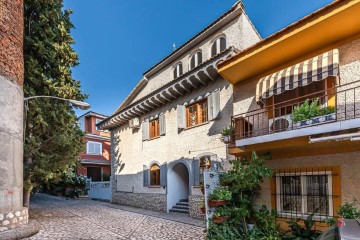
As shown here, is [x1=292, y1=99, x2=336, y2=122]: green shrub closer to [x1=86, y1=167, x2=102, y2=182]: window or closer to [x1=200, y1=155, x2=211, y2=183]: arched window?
[x1=200, y1=155, x2=211, y2=183]: arched window

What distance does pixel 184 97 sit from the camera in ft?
50.3

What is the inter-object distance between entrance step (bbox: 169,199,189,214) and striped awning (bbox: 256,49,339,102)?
877 centimetres

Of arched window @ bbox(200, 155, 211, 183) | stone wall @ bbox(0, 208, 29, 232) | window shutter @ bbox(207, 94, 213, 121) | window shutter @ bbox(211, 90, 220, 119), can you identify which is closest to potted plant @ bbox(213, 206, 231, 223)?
arched window @ bbox(200, 155, 211, 183)

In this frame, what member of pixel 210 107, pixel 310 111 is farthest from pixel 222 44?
pixel 310 111

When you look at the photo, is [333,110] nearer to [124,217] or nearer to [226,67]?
[226,67]

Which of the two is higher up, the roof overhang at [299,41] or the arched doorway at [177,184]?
the roof overhang at [299,41]

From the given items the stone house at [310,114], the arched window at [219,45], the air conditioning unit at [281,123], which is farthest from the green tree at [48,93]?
the air conditioning unit at [281,123]

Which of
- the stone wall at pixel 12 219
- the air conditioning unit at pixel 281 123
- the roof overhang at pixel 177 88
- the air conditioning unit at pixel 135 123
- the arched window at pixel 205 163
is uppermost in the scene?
the roof overhang at pixel 177 88

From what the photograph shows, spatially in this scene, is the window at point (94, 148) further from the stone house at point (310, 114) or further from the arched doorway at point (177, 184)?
the stone house at point (310, 114)

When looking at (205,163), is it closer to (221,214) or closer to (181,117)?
(181,117)

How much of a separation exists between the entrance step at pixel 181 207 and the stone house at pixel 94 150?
20.2 metres

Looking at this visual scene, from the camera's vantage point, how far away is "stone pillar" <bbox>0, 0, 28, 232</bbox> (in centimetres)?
927

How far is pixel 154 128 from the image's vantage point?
1803cm

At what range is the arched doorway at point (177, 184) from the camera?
16.0 metres
